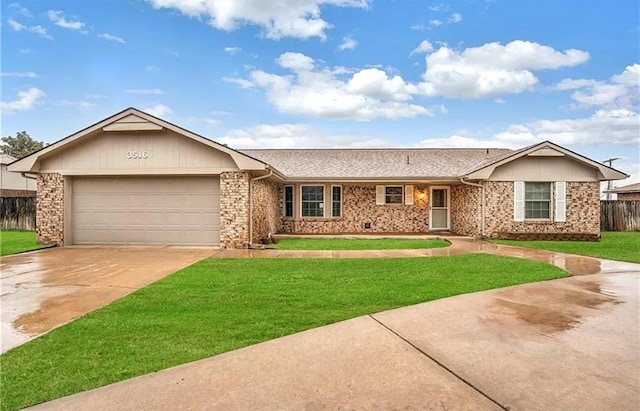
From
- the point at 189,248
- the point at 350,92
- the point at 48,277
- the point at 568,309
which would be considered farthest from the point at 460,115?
the point at 48,277

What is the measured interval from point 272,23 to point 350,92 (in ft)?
26.3

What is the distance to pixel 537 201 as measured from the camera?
15.3 meters

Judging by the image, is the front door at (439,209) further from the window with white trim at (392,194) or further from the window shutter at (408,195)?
the window with white trim at (392,194)

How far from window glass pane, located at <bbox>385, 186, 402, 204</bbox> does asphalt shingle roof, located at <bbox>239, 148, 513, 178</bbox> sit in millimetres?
802

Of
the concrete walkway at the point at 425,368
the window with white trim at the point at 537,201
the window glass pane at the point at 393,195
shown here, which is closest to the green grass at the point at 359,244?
the window glass pane at the point at 393,195

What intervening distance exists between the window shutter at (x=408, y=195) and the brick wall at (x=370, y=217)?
0.63ft

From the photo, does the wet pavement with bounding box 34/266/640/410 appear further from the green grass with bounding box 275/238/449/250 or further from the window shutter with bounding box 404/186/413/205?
the window shutter with bounding box 404/186/413/205

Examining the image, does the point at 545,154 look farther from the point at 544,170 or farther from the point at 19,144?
the point at 19,144

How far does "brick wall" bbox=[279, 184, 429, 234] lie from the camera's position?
17562 mm

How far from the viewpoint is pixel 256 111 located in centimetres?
2297

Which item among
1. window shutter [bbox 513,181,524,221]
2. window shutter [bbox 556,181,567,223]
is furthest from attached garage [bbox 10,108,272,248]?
window shutter [bbox 556,181,567,223]

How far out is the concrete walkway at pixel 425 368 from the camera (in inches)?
108

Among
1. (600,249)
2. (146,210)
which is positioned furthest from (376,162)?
(146,210)

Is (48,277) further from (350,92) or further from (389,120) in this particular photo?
(389,120)
